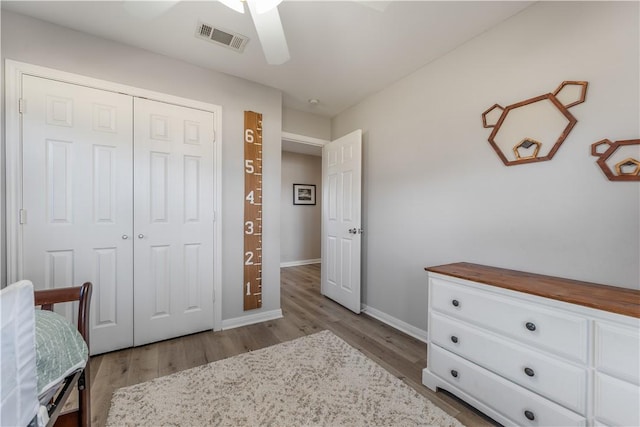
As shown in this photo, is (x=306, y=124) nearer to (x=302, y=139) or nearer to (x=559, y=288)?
(x=302, y=139)

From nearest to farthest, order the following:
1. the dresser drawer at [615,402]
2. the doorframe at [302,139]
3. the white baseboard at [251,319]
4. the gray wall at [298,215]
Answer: the dresser drawer at [615,402] < the white baseboard at [251,319] < the doorframe at [302,139] < the gray wall at [298,215]

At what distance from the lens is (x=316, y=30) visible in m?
1.94

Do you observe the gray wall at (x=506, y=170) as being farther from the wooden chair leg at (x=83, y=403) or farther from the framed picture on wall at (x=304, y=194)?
the framed picture on wall at (x=304, y=194)

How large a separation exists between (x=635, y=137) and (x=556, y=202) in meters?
0.44

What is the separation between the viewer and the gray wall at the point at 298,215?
5473 mm

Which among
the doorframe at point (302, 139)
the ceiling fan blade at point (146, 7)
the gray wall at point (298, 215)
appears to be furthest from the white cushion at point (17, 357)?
the gray wall at point (298, 215)

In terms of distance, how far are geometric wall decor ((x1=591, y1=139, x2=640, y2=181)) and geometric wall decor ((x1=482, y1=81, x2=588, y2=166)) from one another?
0.18 m

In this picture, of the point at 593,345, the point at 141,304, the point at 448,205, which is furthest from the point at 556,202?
the point at 141,304

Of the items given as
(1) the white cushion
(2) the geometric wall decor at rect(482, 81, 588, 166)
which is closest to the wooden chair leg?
(1) the white cushion

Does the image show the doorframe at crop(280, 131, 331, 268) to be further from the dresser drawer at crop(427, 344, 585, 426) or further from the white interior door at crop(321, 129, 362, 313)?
the dresser drawer at crop(427, 344, 585, 426)

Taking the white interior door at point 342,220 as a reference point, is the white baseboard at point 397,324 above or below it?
below

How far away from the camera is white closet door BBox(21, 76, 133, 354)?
1.85 meters

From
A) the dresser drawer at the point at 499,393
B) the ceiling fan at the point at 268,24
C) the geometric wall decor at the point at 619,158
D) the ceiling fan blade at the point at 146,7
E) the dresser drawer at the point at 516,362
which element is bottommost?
the dresser drawer at the point at 499,393

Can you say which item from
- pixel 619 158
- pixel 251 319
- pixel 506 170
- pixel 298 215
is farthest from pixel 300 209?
pixel 619 158
